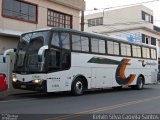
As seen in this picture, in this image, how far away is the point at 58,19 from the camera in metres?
26.2

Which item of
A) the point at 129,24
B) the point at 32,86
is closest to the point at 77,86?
the point at 32,86

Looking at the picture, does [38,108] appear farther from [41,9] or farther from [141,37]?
[141,37]

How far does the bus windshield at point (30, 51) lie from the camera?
15.9 meters

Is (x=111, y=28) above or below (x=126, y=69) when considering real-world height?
above

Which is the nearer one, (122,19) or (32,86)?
(32,86)

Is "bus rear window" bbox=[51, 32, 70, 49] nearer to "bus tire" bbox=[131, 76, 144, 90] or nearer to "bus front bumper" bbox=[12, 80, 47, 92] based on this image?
"bus front bumper" bbox=[12, 80, 47, 92]

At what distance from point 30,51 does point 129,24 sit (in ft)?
114

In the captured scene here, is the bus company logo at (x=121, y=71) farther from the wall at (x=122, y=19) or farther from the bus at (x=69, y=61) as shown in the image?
the wall at (x=122, y=19)

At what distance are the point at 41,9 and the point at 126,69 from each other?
796cm

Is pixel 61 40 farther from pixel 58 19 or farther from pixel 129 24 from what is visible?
pixel 129 24

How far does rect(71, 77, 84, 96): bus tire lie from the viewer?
1742 centimetres

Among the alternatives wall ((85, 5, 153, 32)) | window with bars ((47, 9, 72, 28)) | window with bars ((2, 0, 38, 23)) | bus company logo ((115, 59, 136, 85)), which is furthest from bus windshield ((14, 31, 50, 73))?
wall ((85, 5, 153, 32))

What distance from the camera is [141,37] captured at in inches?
1809

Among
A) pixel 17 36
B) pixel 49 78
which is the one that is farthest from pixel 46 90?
pixel 17 36
